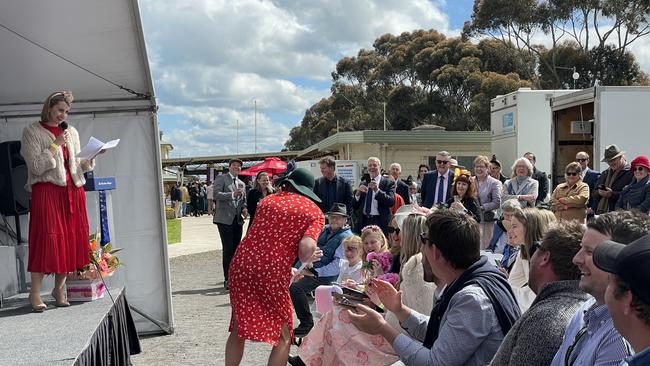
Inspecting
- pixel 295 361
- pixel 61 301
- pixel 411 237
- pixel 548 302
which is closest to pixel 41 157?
pixel 61 301

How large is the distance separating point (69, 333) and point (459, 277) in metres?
2.51

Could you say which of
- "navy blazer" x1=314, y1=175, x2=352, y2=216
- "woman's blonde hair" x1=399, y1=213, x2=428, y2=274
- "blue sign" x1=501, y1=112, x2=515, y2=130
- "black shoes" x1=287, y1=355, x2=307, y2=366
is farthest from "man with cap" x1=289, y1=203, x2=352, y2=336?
"blue sign" x1=501, y1=112, x2=515, y2=130

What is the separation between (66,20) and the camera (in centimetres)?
486

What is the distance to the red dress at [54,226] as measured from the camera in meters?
4.67

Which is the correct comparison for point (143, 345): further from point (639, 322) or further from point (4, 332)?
point (639, 322)

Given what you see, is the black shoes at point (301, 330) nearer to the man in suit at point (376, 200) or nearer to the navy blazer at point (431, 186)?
the man in suit at point (376, 200)

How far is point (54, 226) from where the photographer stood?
470cm

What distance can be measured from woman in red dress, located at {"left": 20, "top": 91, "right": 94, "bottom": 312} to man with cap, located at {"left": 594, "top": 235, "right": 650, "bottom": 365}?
13.9 feet

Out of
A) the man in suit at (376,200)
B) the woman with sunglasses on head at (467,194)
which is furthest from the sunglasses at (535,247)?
the man in suit at (376,200)

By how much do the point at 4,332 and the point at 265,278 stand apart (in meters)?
1.69

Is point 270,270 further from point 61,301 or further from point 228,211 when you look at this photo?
point 228,211

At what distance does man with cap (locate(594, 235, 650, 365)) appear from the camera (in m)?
1.16

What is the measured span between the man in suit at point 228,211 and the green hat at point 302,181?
4.28 metres

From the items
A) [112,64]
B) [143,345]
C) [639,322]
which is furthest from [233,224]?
[639,322]
